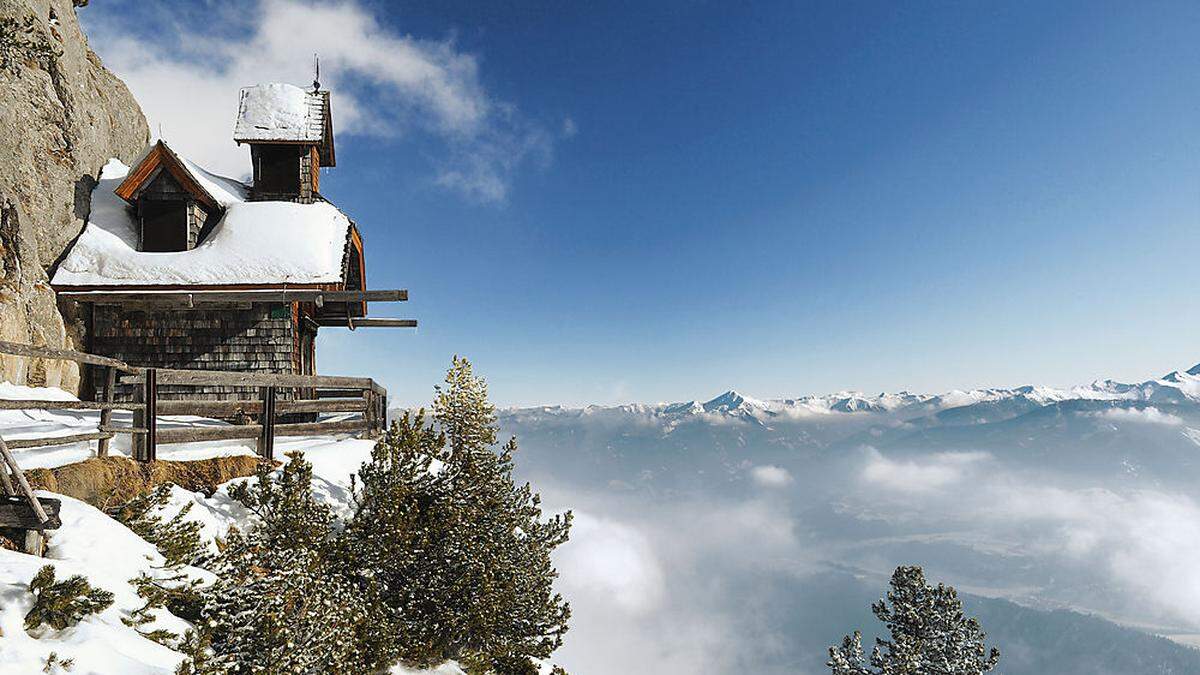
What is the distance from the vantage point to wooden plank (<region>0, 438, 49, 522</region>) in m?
6.26

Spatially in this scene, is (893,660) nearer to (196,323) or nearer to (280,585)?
(280,585)

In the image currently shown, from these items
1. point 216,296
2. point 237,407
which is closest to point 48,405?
point 237,407

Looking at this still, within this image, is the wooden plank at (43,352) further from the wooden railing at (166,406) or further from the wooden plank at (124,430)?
the wooden plank at (124,430)

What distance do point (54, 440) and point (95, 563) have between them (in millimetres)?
1984

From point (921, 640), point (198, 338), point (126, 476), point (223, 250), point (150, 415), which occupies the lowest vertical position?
point (921, 640)

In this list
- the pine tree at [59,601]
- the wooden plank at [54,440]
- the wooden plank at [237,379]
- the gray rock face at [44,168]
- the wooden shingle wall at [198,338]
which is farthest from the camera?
the wooden shingle wall at [198,338]

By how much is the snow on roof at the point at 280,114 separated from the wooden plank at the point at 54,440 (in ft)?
54.1

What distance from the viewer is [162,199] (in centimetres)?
1917

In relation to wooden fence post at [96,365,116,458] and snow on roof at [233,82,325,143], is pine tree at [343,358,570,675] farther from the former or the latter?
snow on roof at [233,82,325,143]

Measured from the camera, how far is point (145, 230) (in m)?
19.0

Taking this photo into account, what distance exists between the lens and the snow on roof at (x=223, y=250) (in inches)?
693

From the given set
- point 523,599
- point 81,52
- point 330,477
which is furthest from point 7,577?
point 81,52

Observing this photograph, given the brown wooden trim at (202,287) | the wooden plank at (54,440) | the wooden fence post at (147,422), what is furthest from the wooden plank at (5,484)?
the brown wooden trim at (202,287)

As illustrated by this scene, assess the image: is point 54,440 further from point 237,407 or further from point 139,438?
point 237,407
